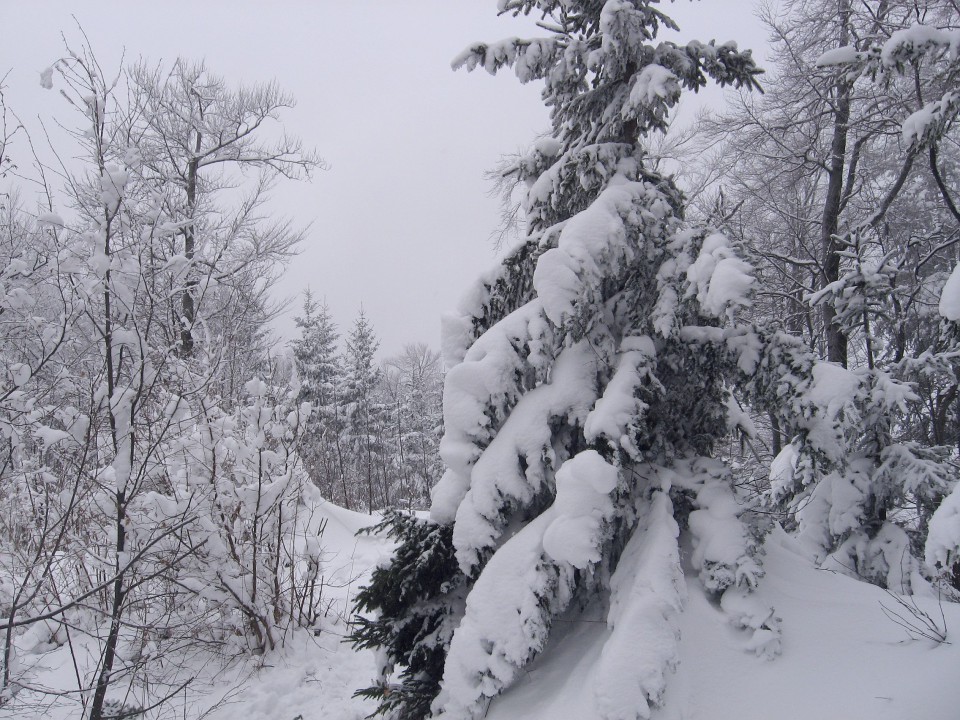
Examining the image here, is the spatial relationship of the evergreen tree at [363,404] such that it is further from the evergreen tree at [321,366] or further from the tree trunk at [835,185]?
the tree trunk at [835,185]

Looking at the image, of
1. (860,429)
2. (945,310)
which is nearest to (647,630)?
(860,429)

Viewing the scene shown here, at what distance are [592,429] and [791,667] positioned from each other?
61.6 inches

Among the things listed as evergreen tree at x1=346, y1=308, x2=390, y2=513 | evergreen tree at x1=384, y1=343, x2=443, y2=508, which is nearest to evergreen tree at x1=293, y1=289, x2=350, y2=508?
evergreen tree at x1=346, y1=308, x2=390, y2=513

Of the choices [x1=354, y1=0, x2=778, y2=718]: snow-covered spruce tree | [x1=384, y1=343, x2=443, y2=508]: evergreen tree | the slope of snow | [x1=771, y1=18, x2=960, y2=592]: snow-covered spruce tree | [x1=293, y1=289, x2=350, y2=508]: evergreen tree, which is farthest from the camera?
[x1=384, y1=343, x2=443, y2=508]: evergreen tree

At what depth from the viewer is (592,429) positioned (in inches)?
111

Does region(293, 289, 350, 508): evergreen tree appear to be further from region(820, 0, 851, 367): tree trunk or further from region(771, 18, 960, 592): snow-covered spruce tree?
region(771, 18, 960, 592): snow-covered spruce tree

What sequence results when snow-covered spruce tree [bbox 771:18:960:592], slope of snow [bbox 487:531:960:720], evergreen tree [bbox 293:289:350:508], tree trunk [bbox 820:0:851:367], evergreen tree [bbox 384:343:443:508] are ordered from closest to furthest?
slope of snow [bbox 487:531:960:720], snow-covered spruce tree [bbox 771:18:960:592], tree trunk [bbox 820:0:851:367], evergreen tree [bbox 293:289:350:508], evergreen tree [bbox 384:343:443:508]

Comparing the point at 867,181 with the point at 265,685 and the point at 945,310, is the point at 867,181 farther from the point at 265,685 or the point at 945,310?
the point at 265,685

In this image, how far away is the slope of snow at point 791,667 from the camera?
2350 mm

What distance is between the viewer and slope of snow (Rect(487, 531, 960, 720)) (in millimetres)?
2350

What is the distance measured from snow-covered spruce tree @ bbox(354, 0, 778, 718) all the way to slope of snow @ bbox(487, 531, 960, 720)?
0.16 metres

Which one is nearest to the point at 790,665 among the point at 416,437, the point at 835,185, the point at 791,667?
the point at 791,667

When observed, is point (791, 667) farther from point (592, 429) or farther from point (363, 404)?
point (363, 404)

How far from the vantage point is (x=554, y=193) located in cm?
377
